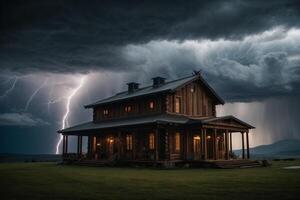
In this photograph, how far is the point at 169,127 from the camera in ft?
103

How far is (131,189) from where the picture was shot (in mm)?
12781

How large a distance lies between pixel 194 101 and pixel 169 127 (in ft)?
19.7

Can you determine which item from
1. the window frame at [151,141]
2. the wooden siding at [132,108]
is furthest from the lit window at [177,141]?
the wooden siding at [132,108]

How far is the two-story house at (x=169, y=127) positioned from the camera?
30.3 m

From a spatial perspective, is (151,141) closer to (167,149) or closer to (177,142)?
(177,142)

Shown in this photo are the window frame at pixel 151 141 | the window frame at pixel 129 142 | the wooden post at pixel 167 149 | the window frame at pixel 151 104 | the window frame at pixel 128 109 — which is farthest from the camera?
the window frame at pixel 128 109

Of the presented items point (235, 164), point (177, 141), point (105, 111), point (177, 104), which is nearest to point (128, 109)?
point (105, 111)

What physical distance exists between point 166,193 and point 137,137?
23.5m

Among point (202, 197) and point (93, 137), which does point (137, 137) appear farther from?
point (202, 197)

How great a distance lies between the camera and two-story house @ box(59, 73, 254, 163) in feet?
99.5

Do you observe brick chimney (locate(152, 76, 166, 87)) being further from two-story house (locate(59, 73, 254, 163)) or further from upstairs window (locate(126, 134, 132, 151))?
upstairs window (locate(126, 134, 132, 151))

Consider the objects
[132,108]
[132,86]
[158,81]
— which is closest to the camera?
[132,108]

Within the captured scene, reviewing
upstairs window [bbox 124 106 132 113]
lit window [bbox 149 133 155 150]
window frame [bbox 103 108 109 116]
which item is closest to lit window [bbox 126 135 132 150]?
lit window [bbox 149 133 155 150]

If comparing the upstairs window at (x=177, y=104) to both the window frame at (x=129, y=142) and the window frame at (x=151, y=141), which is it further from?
the window frame at (x=129, y=142)
